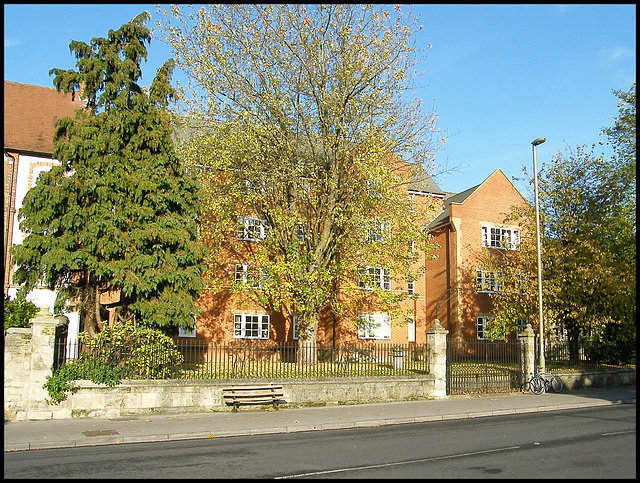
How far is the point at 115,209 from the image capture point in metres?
16.8

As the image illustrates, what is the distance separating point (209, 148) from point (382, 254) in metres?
7.83

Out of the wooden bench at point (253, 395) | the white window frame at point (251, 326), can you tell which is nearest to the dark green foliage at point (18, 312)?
the wooden bench at point (253, 395)

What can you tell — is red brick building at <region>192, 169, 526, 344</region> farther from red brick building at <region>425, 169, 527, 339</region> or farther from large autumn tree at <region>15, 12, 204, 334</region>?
large autumn tree at <region>15, 12, 204, 334</region>

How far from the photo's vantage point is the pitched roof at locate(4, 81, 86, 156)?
27.1 metres

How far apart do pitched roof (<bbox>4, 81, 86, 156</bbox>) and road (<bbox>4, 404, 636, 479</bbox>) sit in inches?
801

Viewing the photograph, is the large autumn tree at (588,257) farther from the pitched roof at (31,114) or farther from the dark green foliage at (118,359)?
the pitched roof at (31,114)

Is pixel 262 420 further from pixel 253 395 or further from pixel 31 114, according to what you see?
pixel 31 114

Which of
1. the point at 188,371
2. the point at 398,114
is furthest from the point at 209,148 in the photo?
the point at 188,371

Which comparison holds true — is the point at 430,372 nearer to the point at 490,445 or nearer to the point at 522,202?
the point at 490,445

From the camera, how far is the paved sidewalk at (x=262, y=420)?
11.9m

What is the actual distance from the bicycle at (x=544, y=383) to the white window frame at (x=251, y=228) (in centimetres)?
1195

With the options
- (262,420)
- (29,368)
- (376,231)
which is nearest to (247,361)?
(262,420)

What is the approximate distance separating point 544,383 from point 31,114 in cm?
2691

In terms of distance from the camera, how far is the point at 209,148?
869 inches
